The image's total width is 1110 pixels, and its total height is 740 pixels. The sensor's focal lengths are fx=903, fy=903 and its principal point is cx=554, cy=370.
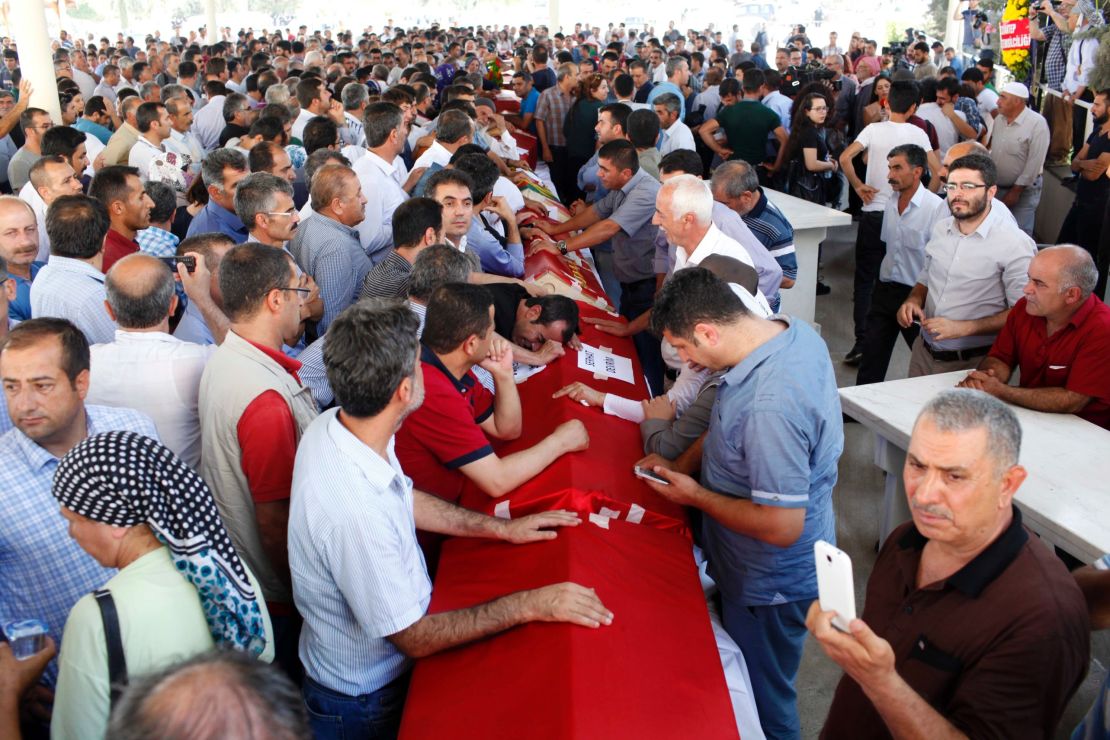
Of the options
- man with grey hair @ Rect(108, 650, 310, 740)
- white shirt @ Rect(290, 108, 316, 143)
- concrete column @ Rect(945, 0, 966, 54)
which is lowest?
man with grey hair @ Rect(108, 650, 310, 740)

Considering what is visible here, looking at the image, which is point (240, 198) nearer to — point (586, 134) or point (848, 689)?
point (848, 689)

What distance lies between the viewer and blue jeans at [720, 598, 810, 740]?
9.07 ft

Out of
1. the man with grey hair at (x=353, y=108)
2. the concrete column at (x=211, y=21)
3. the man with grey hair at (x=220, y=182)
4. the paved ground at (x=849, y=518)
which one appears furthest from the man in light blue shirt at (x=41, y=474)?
the concrete column at (x=211, y=21)

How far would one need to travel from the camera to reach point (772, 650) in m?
2.81

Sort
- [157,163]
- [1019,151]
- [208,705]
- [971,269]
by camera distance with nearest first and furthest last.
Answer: [208,705], [971,269], [157,163], [1019,151]

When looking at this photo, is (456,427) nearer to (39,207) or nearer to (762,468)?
(762,468)

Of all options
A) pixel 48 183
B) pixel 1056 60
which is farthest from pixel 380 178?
pixel 1056 60

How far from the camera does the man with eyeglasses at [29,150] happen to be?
6.19 m

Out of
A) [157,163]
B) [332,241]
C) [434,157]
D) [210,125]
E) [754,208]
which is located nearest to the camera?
[332,241]

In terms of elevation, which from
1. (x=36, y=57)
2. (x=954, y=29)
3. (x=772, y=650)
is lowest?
(x=772, y=650)

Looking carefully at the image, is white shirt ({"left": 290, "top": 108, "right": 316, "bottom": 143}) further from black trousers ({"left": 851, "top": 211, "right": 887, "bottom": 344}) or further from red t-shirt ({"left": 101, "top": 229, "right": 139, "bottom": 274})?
black trousers ({"left": 851, "top": 211, "right": 887, "bottom": 344})

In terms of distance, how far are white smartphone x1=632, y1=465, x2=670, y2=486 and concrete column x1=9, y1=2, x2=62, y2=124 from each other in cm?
697

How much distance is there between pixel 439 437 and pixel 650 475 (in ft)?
2.20

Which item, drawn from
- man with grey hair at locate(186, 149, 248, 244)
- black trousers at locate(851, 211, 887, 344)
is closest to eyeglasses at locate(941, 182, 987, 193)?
black trousers at locate(851, 211, 887, 344)
